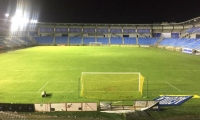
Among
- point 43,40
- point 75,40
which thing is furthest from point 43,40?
point 75,40

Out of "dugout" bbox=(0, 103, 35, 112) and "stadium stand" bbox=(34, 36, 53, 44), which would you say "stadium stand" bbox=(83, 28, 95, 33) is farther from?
"dugout" bbox=(0, 103, 35, 112)

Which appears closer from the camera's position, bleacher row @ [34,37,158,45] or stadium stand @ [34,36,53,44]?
stadium stand @ [34,36,53,44]

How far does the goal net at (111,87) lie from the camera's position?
1247cm

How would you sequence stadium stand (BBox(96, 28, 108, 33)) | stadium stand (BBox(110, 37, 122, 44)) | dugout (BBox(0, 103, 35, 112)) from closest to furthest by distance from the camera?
dugout (BBox(0, 103, 35, 112)) → stadium stand (BBox(110, 37, 122, 44)) → stadium stand (BBox(96, 28, 108, 33))

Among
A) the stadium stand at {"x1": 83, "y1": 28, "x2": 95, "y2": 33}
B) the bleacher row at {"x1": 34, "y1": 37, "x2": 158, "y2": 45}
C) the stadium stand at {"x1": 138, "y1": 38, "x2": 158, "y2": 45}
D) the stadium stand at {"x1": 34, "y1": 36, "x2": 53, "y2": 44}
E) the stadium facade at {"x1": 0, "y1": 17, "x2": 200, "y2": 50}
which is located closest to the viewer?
the stadium stand at {"x1": 138, "y1": 38, "x2": 158, "y2": 45}

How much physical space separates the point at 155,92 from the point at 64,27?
7541 cm

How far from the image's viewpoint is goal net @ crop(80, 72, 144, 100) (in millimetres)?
12470

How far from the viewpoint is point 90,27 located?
85062 millimetres

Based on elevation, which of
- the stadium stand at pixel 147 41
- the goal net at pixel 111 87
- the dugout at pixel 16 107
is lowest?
the goal net at pixel 111 87

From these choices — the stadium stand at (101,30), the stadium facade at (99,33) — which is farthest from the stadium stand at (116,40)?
the stadium stand at (101,30)

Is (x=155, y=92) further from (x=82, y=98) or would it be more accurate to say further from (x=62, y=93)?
(x=62, y=93)

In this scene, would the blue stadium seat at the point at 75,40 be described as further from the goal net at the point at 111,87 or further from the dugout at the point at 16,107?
the dugout at the point at 16,107

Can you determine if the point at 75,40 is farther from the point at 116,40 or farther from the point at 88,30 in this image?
the point at 116,40

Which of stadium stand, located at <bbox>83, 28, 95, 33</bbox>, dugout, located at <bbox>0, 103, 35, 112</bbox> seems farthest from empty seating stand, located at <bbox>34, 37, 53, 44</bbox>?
dugout, located at <bbox>0, 103, 35, 112</bbox>
